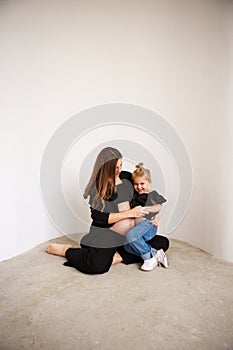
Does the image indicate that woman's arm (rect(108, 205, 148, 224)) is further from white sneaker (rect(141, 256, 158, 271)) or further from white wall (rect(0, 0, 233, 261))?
white wall (rect(0, 0, 233, 261))

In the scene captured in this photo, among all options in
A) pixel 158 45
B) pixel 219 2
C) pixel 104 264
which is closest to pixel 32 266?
pixel 104 264

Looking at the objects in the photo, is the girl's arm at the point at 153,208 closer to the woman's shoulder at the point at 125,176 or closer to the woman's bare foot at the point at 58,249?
the woman's shoulder at the point at 125,176

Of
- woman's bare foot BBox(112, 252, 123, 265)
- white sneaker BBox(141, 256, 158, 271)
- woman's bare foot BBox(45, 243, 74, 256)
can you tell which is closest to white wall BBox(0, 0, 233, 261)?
woman's bare foot BBox(45, 243, 74, 256)

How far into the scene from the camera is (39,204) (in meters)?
2.14

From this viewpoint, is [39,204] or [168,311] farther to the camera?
[39,204]

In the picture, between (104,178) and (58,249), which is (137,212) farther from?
(58,249)

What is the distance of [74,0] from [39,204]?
1218 millimetres

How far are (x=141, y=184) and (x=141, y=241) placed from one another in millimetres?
299

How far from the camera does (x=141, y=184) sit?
6.23 feet

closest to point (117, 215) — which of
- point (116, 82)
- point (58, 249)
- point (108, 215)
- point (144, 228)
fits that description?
point (108, 215)

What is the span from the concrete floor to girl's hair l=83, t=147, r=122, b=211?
0.37 metres

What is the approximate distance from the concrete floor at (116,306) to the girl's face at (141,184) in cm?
41

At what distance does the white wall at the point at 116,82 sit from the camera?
6.26ft

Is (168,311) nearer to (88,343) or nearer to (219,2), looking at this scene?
(88,343)
